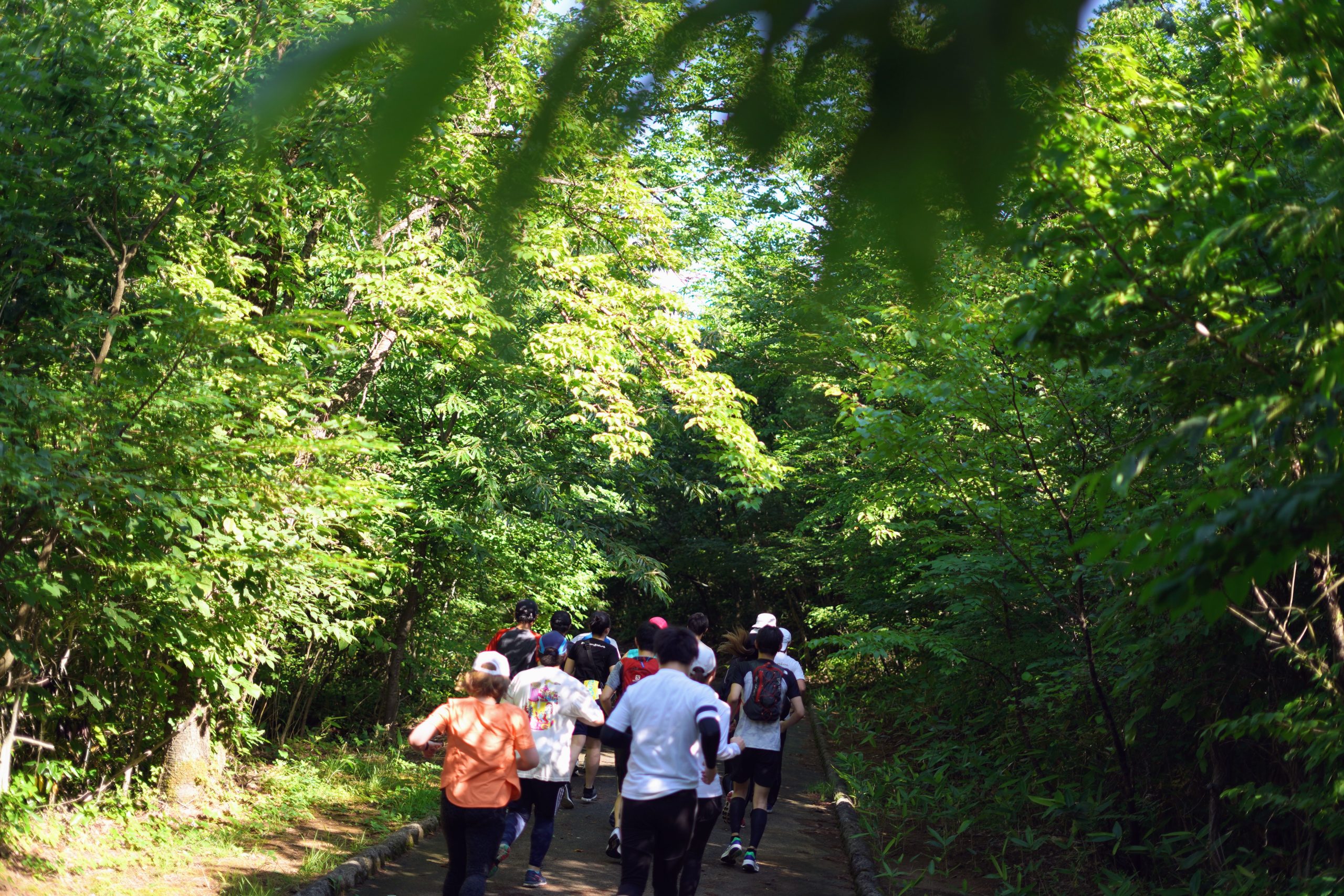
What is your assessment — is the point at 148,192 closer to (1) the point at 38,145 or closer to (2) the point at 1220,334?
(1) the point at 38,145

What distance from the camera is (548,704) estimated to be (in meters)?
6.55

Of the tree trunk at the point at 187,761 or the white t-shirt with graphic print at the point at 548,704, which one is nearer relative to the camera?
the white t-shirt with graphic print at the point at 548,704

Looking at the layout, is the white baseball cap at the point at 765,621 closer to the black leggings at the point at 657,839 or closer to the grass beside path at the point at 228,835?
the black leggings at the point at 657,839

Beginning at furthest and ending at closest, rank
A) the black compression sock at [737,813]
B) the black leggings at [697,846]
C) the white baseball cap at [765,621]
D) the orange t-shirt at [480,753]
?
the white baseball cap at [765,621]
the black compression sock at [737,813]
the black leggings at [697,846]
the orange t-shirt at [480,753]

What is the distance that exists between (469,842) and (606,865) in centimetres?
246

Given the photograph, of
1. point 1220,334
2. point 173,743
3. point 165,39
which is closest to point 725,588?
point 173,743

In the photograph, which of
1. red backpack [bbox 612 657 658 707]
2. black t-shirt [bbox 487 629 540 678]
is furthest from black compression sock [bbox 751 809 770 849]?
black t-shirt [bbox 487 629 540 678]

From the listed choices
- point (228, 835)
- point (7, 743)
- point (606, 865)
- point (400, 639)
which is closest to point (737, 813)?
point (606, 865)

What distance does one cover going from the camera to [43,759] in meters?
7.41

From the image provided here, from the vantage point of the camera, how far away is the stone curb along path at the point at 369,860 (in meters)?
6.02

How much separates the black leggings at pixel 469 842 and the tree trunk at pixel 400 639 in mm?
7210

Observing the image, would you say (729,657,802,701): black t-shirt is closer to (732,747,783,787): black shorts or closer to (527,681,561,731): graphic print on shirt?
(732,747,783,787): black shorts

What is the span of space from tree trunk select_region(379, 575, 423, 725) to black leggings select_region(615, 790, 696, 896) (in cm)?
798

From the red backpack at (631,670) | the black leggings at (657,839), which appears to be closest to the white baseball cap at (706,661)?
the red backpack at (631,670)
